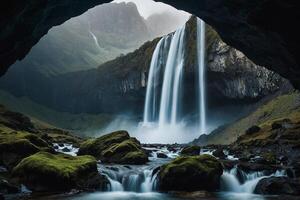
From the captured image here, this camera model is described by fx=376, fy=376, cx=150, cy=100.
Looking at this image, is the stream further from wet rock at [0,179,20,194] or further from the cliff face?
the cliff face

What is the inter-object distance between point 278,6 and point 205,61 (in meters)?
81.6

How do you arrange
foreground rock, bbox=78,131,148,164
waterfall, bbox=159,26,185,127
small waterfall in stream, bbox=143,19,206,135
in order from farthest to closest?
waterfall, bbox=159,26,185,127 → small waterfall in stream, bbox=143,19,206,135 → foreground rock, bbox=78,131,148,164

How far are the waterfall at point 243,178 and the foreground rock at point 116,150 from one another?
458 inches

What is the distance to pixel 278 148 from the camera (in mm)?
52844

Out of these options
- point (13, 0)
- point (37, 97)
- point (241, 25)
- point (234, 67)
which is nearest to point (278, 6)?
point (241, 25)

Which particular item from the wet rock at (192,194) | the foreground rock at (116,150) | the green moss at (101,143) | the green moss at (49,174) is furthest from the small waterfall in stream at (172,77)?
the wet rock at (192,194)

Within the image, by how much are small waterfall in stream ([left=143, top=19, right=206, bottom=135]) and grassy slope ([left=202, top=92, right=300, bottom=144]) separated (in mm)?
17062

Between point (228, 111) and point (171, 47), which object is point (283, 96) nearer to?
point (228, 111)

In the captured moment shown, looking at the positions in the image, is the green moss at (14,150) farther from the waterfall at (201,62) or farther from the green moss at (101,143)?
the waterfall at (201,62)

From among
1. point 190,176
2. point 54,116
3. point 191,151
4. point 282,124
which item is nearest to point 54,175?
point 190,176

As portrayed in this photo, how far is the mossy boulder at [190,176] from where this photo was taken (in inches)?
1142

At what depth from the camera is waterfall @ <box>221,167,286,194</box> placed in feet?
99.8

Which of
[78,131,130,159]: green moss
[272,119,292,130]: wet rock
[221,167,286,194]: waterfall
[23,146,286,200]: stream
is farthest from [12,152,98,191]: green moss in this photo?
[272,119,292,130]: wet rock

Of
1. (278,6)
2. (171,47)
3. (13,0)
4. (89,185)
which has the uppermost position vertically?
(171,47)
